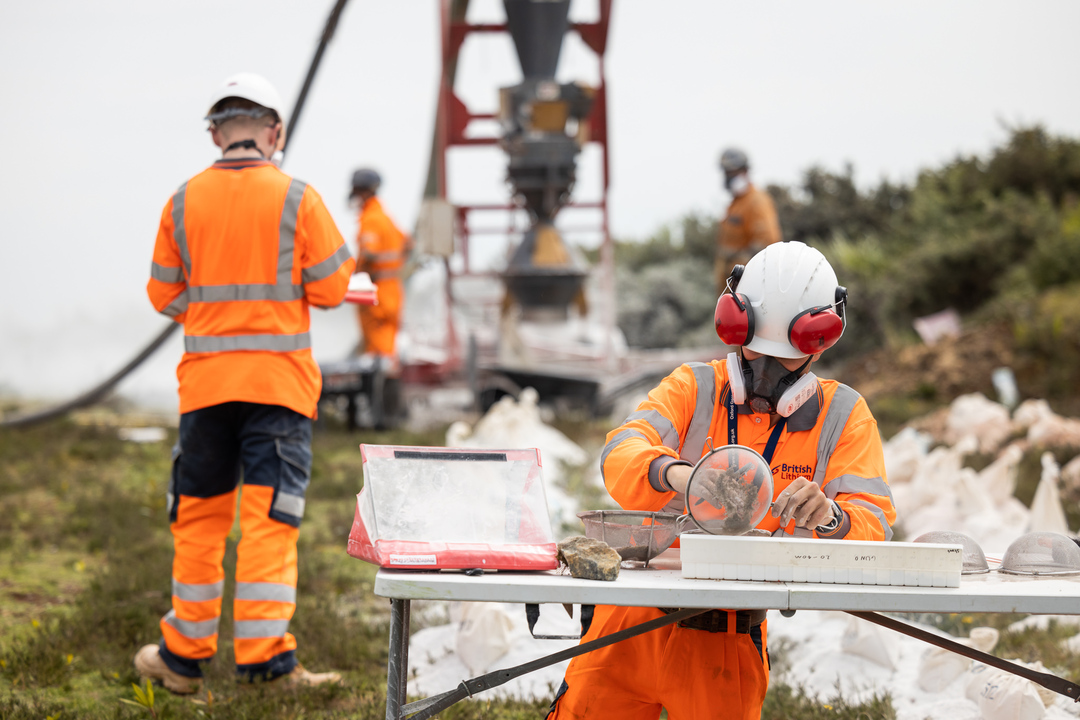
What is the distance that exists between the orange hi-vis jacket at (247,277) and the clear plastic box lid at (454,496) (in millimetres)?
1408

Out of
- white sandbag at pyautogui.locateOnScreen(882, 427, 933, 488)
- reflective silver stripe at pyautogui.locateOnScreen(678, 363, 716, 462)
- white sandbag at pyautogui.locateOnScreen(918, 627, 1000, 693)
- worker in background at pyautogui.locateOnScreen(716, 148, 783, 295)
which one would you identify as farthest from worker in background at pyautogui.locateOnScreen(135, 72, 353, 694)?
worker in background at pyautogui.locateOnScreen(716, 148, 783, 295)

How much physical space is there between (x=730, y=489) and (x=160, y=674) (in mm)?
2485

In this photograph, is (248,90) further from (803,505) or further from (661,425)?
(803,505)

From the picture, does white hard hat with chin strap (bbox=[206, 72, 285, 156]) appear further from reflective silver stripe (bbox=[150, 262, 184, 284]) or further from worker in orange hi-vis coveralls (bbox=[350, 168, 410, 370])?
worker in orange hi-vis coveralls (bbox=[350, 168, 410, 370])

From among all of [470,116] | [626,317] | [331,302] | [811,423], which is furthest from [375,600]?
[626,317]

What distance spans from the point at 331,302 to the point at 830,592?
2.26 m

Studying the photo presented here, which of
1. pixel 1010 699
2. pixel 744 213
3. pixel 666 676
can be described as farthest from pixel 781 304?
pixel 744 213

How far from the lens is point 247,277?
3.47 metres

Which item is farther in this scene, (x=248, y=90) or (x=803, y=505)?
(x=248, y=90)

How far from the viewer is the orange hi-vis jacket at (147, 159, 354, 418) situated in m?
3.42

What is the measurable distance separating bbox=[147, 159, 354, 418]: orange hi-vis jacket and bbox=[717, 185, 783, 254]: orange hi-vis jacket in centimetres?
618

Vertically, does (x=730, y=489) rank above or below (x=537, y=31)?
below

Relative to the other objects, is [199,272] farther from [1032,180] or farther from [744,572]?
[1032,180]

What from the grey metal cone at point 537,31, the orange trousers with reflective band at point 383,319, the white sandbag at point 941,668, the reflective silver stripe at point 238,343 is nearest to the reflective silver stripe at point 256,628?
the reflective silver stripe at point 238,343
